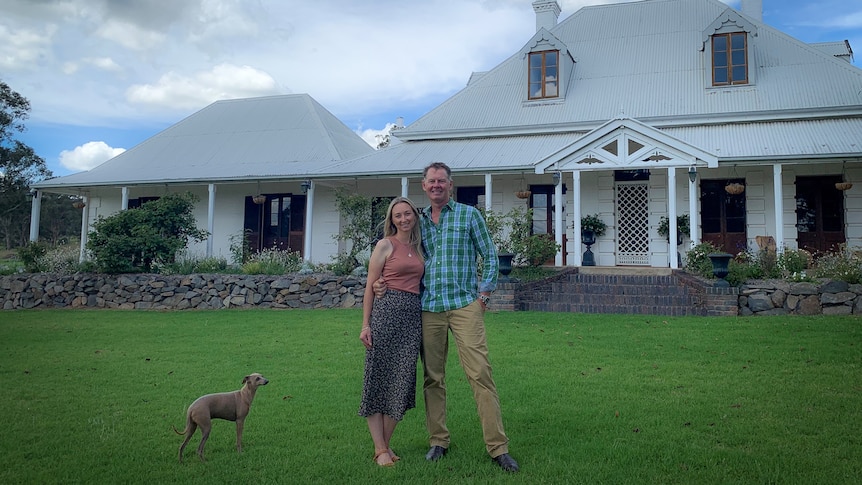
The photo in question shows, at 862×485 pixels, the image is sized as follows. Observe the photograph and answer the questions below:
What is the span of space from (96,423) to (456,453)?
2636 mm

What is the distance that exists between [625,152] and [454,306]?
10360 millimetres

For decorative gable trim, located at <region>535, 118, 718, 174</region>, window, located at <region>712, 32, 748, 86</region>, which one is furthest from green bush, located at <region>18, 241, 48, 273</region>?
window, located at <region>712, 32, 748, 86</region>

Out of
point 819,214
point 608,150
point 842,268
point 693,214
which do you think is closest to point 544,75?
point 608,150

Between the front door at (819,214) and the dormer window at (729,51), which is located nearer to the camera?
the front door at (819,214)

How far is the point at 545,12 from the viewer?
63.3 ft

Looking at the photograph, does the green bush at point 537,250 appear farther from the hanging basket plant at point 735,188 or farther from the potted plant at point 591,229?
the hanging basket plant at point 735,188

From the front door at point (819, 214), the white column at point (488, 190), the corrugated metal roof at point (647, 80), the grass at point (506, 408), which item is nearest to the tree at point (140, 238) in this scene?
the grass at point (506, 408)

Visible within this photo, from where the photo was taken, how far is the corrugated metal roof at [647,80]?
48.4ft

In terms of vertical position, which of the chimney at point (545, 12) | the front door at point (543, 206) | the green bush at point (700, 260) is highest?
the chimney at point (545, 12)

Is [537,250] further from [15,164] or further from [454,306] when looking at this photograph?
[15,164]

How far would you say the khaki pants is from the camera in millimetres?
3441

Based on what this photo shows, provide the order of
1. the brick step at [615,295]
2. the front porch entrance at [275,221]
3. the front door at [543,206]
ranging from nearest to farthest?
the brick step at [615,295] → the front door at [543,206] → the front porch entrance at [275,221]

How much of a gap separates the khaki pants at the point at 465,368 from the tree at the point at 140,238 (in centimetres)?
1242

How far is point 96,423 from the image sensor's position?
429cm
